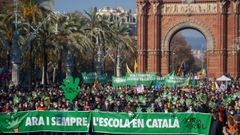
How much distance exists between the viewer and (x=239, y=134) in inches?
908

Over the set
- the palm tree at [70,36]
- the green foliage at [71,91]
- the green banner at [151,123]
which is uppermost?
the palm tree at [70,36]

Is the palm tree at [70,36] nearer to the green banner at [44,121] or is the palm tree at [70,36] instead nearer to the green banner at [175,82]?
the green banner at [175,82]

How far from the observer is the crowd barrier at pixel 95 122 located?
23719mm

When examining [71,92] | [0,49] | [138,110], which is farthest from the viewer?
[0,49]

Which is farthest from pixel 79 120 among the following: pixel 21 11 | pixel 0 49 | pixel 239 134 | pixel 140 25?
pixel 140 25

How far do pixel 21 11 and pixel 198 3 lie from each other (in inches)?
1212

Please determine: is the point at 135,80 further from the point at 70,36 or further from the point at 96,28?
the point at 96,28

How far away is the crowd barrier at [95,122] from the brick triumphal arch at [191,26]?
49891 mm

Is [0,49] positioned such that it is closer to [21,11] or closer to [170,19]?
[21,11]

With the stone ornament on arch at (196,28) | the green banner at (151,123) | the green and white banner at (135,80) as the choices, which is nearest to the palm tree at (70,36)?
the green and white banner at (135,80)

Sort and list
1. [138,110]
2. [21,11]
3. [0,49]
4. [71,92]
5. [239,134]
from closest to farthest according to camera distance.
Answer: [239,134]
[138,110]
[71,92]
[21,11]
[0,49]

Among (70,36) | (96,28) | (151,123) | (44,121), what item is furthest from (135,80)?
(44,121)

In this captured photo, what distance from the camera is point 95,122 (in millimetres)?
24047

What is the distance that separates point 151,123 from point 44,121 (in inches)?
152
